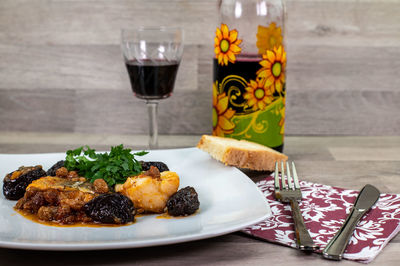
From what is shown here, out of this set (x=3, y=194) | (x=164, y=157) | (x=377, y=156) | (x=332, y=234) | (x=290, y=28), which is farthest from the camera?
(x=290, y=28)

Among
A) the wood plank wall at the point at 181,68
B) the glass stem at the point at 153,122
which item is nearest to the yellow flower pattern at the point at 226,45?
the glass stem at the point at 153,122

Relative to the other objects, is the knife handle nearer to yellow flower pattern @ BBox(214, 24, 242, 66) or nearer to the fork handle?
the fork handle

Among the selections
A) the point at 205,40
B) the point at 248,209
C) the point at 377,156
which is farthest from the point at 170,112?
the point at 248,209

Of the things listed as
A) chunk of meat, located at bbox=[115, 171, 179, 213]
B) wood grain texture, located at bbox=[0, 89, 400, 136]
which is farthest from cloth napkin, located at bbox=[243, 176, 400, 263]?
wood grain texture, located at bbox=[0, 89, 400, 136]

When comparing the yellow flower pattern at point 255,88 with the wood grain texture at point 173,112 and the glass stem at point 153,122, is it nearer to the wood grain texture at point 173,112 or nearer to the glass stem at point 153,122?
the glass stem at point 153,122

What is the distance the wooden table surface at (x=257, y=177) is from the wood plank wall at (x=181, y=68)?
0.07 m

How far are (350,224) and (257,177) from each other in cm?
39

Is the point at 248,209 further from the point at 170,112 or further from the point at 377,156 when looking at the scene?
the point at 170,112

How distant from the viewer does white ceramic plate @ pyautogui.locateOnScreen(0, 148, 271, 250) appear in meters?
0.79

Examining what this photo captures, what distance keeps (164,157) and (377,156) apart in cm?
69

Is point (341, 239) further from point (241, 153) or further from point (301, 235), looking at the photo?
point (241, 153)

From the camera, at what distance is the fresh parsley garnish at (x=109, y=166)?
1084 mm

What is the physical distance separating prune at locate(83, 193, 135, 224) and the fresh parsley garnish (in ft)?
0.43

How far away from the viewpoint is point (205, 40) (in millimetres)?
1771
